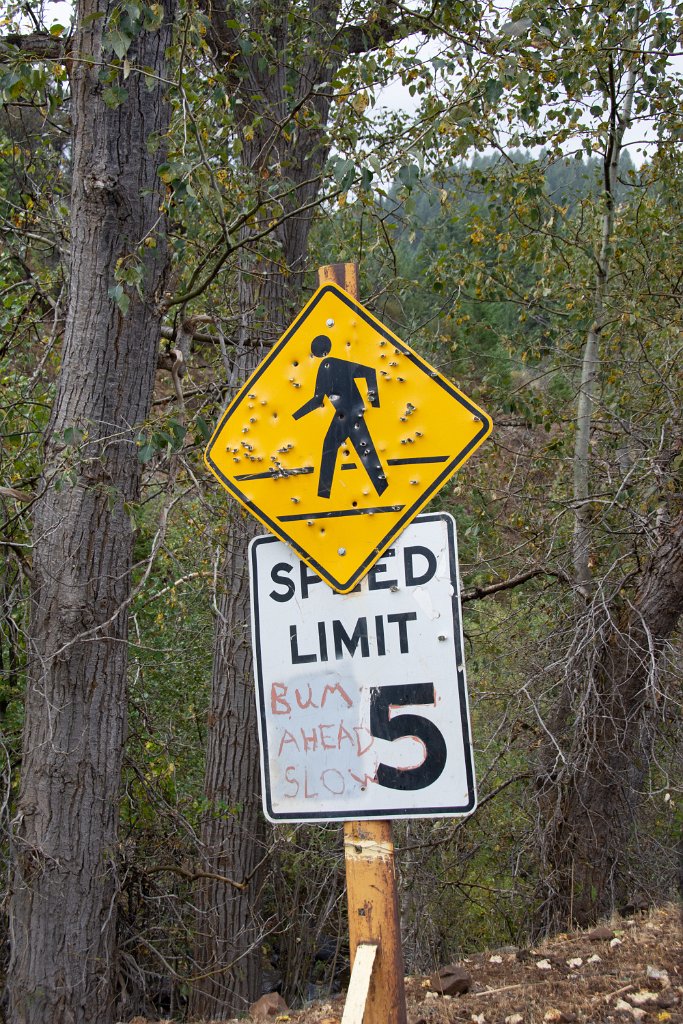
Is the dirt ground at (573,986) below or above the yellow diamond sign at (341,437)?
below

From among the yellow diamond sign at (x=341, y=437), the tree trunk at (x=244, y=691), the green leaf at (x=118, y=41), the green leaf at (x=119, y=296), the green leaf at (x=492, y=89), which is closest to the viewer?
the yellow diamond sign at (x=341, y=437)

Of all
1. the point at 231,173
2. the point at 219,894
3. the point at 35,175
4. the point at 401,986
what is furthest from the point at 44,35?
the point at 219,894

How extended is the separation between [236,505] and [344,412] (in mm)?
3734

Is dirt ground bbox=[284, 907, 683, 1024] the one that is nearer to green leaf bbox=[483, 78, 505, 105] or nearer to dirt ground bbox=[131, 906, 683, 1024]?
dirt ground bbox=[131, 906, 683, 1024]

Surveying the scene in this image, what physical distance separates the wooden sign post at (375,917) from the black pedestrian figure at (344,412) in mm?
992

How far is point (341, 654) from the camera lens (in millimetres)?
2803

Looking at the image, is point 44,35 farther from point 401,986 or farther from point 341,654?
point 401,986

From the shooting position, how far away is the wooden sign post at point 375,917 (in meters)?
2.62

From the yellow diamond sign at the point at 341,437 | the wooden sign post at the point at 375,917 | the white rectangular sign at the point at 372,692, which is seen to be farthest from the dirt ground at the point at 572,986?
the yellow diamond sign at the point at 341,437

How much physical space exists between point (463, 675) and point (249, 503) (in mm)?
858

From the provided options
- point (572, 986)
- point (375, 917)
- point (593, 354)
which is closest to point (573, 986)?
point (572, 986)

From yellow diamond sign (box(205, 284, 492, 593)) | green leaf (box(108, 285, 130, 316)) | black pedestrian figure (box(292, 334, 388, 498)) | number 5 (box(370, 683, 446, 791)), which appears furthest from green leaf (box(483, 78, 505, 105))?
number 5 (box(370, 683, 446, 791))

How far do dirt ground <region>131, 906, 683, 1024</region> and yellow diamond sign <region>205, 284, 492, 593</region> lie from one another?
3155mm

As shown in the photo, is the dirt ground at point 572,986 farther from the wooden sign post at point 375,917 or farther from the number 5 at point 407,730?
the number 5 at point 407,730
